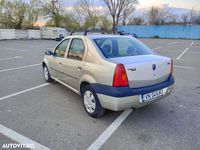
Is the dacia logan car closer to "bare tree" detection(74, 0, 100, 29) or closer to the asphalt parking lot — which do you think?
the asphalt parking lot

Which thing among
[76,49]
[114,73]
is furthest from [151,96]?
[76,49]

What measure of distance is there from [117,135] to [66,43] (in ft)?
8.23

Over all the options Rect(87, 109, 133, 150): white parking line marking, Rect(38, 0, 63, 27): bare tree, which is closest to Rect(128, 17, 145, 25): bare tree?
Rect(38, 0, 63, 27): bare tree

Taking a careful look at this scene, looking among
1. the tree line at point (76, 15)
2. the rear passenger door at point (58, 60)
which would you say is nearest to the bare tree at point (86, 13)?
the tree line at point (76, 15)

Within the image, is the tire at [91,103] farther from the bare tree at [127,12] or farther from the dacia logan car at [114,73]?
the bare tree at [127,12]

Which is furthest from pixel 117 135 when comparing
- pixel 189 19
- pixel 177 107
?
pixel 189 19

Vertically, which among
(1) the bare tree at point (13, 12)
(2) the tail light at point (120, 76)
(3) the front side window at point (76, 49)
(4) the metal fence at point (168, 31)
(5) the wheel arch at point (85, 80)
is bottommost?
(5) the wheel arch at point (85, 80)

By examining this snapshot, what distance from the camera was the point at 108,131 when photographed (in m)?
3.05

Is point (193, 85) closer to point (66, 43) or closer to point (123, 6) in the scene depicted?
point (66, 43)

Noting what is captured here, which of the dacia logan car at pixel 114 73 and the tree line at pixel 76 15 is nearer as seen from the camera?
the dacia logan car at pixel 114 73

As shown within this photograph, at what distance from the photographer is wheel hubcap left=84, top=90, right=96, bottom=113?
11.3ft

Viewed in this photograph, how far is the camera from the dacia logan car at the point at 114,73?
2939mm

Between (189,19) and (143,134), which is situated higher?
(189,19)

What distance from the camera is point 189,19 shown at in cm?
5278
